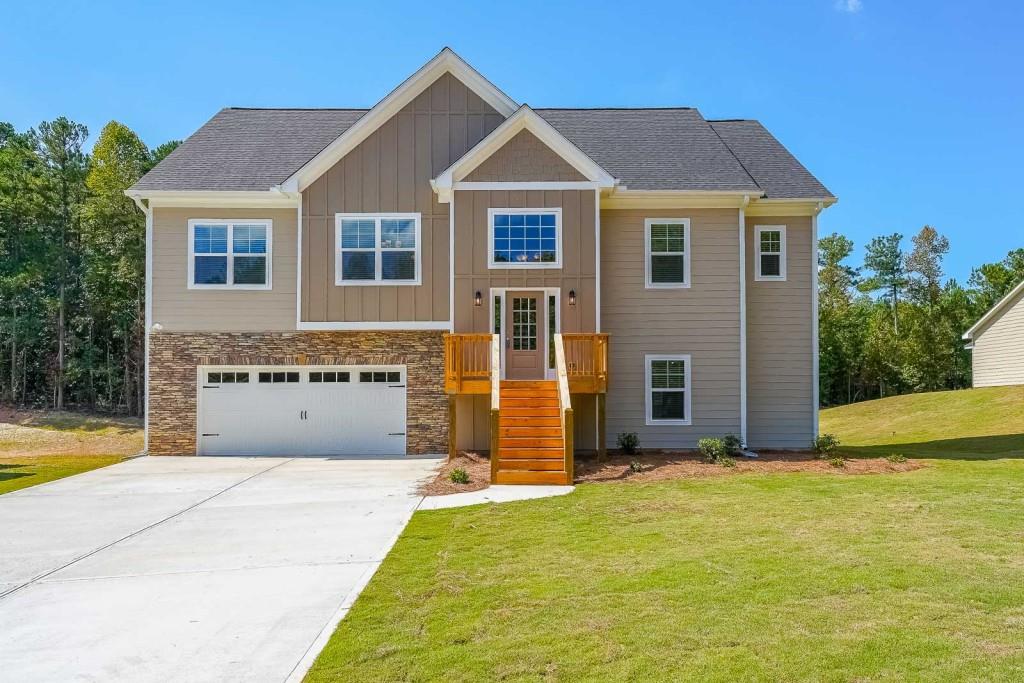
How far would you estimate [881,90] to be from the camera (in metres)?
28.9

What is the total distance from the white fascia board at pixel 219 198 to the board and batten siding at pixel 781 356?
1077 centimetres

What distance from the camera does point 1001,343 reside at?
99.1 feet

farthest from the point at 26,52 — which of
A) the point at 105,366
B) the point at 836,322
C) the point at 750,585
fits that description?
the point at 836,322

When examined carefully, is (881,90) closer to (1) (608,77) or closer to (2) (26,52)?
(1) (608,77)

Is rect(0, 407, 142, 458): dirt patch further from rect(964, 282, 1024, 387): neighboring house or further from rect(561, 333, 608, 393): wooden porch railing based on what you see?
rect(964, 282, 1024, 387): neighboring house

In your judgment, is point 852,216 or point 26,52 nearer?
point 26,52

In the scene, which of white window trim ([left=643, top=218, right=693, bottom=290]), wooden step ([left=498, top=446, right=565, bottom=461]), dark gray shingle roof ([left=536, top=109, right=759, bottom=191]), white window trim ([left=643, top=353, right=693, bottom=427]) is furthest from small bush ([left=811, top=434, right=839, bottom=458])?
wooden step ([left=498, top=446, right=565, bottom=461])

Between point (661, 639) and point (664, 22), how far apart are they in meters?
14.7

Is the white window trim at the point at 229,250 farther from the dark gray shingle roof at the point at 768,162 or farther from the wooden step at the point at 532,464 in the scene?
the dark gray shingle roof at the point at 768,162

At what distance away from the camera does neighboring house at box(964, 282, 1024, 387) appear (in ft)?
94.7

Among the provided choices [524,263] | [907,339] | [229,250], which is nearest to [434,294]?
[524,263]

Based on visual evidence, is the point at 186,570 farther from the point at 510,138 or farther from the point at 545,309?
the point at 510,138

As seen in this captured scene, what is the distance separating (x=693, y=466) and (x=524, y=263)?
17.8 ft

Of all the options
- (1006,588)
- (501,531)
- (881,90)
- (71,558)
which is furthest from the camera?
(881,90)
